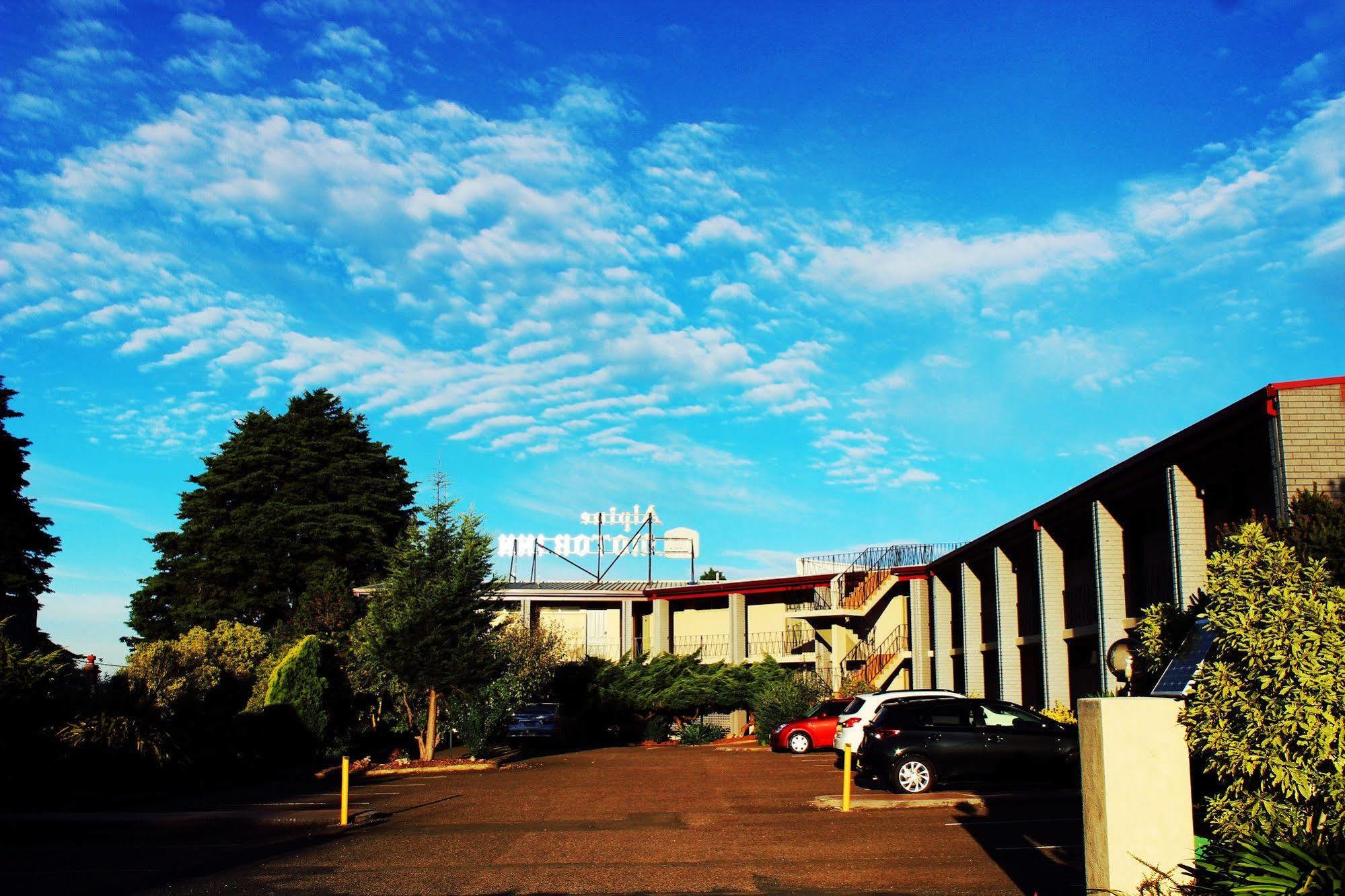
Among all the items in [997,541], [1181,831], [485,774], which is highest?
[997,541]

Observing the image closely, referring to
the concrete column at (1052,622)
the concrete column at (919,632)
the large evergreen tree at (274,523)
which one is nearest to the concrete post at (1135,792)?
the concrete column at (1052,622)

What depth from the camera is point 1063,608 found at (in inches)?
1113

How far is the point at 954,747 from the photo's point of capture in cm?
1869

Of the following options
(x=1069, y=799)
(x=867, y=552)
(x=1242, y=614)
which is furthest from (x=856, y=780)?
(x=867, y=552)

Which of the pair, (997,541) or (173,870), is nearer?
(173,870)

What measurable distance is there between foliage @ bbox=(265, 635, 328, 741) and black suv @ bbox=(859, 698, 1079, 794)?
48.3 feet

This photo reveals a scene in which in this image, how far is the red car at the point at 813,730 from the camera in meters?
32.0

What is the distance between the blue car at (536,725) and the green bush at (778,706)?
270 inches

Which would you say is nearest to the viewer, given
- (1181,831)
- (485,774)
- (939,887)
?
(1181,831)

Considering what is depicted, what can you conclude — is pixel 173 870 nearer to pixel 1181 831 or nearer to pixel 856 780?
pixel 1181 831

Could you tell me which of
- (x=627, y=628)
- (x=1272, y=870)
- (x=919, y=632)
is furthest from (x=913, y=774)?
(x=627, y=628)

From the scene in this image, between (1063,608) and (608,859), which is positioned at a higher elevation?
(1063,608)

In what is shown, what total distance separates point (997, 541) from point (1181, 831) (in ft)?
79.6

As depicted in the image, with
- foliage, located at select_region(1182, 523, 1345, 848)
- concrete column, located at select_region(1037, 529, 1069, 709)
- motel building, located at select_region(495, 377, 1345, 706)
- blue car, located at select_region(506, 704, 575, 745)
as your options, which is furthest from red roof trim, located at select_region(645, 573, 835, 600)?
foliage, located at select_region(1182, 523, 1345, 848)
